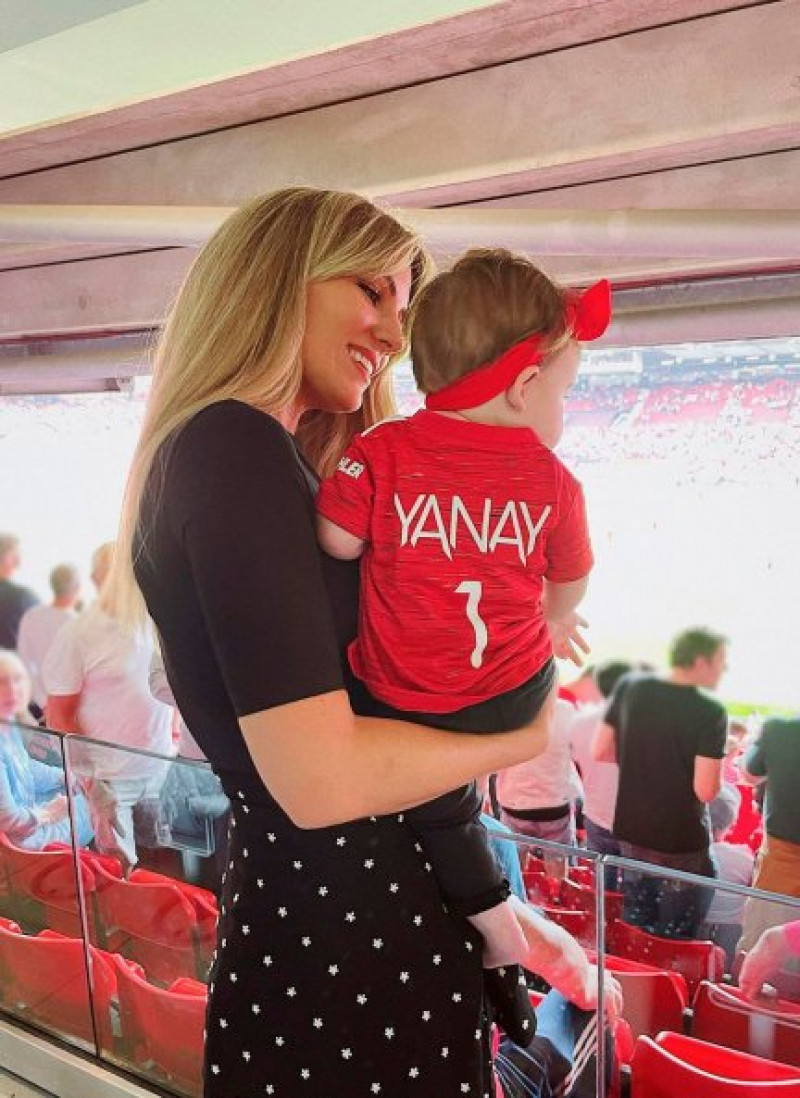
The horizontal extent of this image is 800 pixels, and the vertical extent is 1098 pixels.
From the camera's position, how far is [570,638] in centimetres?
133

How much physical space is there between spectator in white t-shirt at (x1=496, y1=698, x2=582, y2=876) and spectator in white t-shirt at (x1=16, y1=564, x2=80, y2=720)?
7.64 feet

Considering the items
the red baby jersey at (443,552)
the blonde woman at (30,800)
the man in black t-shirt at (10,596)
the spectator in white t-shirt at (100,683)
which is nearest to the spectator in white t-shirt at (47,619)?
the man in black t-shirt at (10,596)

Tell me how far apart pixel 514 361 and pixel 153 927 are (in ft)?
5.98

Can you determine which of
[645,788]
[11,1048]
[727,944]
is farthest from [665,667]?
[11,1048]

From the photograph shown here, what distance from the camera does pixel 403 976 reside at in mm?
1003

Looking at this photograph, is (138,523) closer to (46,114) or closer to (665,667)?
(46,114)

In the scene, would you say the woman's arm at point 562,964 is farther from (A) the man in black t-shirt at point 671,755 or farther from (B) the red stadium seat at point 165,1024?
(A) the man in black t-shirt at point 671,755

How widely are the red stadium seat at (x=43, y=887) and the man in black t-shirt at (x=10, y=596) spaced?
294 cm

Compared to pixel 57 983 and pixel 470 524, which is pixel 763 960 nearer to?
pixel 470 524

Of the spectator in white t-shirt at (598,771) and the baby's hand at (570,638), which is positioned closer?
the baby's hand at (570,638)

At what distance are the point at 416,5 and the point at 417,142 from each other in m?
0.52

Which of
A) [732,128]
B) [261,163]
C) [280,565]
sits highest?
[261,163]

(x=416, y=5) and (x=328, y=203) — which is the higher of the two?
(x=416, y=5)

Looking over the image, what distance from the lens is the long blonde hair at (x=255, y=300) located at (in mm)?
944
